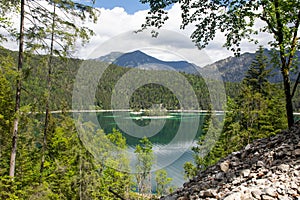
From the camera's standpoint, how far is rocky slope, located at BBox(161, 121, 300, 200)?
413 centimetres

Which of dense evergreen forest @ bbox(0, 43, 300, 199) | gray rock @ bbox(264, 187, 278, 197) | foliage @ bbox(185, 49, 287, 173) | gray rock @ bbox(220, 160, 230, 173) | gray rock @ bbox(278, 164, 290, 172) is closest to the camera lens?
gray rock @ bbox(264, 187, 278, 197)

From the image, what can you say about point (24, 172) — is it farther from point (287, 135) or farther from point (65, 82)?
point (287, 135)

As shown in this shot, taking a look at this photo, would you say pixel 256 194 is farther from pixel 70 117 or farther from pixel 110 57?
pixel 70 117

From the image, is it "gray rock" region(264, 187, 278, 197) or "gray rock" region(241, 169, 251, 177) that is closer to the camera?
"gray rock" region(264, 187, 278, 197)

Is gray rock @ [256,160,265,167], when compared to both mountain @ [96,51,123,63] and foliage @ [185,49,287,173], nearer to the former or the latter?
mountain @ [96,51,123,63]

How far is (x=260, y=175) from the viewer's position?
15.8ft

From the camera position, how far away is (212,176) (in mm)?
5883

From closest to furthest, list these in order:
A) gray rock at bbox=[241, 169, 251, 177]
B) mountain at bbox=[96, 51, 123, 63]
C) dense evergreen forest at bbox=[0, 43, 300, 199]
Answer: gray rock at bbox=[241, 169, 251, 177]
dense evergreen forest at bbox=[0, 43, 300, 199]
mountain at bbox=[96, 51, 123, 63]

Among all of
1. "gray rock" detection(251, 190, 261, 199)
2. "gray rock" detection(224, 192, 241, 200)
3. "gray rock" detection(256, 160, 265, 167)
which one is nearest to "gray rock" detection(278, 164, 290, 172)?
"gray rock" detection(256, 160, 265, 167)

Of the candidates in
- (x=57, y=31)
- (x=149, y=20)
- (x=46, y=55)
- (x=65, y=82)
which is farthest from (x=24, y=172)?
(x=149, y=20)

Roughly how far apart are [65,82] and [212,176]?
28.7 ft

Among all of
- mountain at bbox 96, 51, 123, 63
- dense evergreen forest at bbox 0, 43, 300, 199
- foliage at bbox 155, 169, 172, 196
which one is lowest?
foliage at bbox 155, 169, 172, 196

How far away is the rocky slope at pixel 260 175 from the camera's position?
4.13 meters

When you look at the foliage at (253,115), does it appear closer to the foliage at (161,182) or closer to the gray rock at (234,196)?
the foliage at (161,182)
